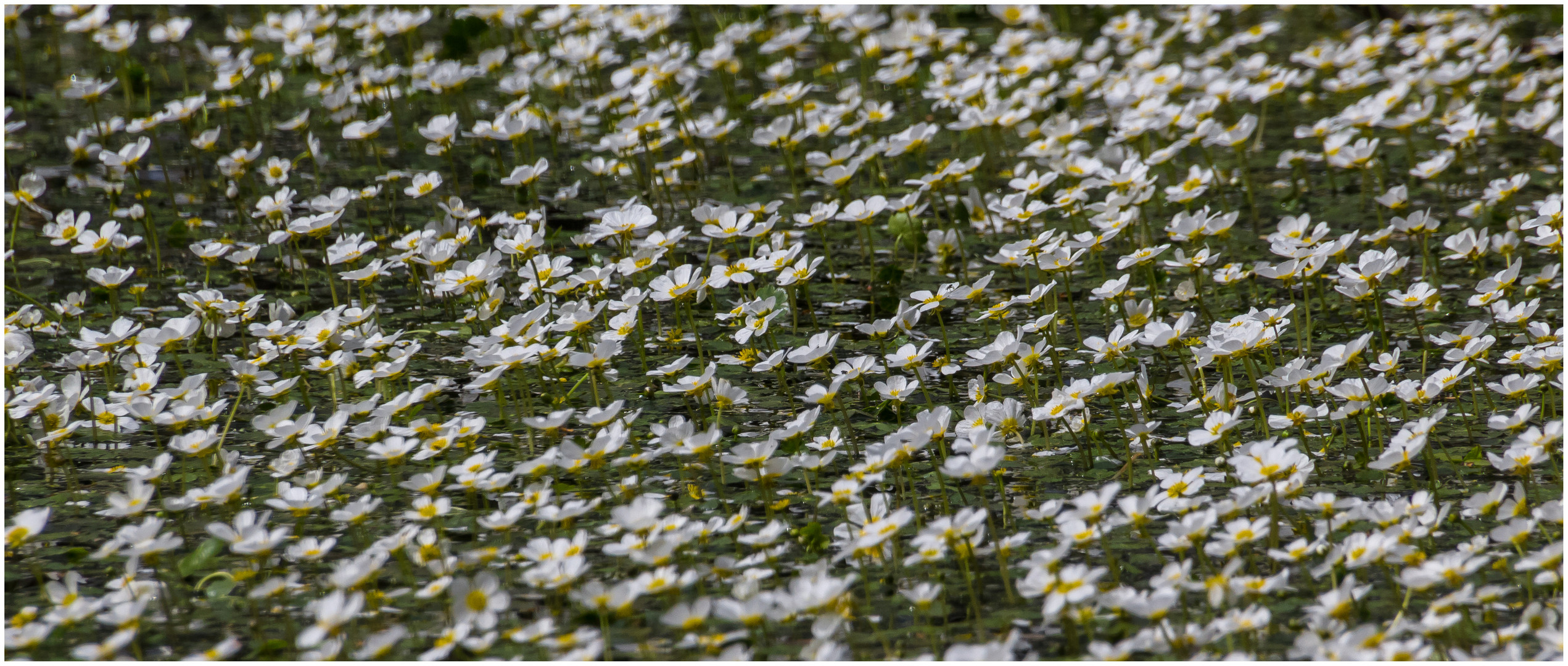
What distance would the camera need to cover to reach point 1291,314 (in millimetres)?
3389

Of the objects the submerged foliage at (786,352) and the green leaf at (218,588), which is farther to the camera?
the green leaf at (218,588)

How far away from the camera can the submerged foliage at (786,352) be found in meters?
2.16

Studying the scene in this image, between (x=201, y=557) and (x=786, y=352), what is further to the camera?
(x=786, y=352)

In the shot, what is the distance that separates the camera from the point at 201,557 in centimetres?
234

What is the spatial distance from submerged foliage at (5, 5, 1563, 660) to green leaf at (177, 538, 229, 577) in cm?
4

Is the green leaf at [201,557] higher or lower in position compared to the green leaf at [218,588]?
higher

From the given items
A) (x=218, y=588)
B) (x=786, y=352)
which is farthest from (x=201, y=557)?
(x=786, y=352)

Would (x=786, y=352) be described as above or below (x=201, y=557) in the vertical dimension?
below

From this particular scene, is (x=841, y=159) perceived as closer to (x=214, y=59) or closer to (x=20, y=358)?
(x=20, y=358)

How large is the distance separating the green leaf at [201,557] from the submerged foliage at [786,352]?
0.04 metres

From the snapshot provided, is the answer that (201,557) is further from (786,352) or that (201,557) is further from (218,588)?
(786,352)

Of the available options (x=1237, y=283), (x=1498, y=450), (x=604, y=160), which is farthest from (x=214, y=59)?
(x=1498, y=450)

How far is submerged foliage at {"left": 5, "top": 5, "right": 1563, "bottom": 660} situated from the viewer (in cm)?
216

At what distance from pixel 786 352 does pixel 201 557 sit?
140 cm
